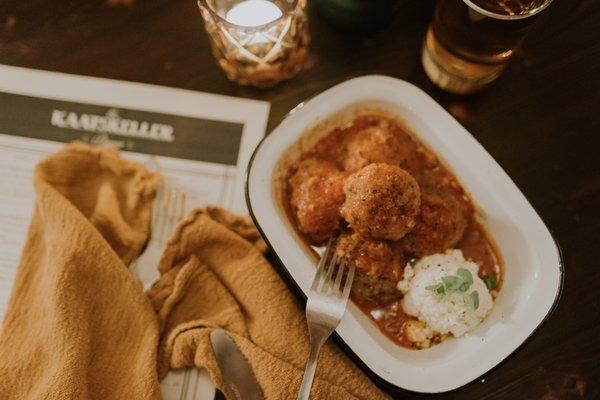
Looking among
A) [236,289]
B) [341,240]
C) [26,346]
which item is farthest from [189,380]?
[341,240]

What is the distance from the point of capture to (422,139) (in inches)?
48.3

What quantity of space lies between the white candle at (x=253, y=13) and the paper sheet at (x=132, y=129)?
0.20 meters

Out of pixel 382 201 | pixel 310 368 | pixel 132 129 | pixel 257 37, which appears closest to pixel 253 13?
pixel 257 37

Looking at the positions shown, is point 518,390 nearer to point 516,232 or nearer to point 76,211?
point 516,232

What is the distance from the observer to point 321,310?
105 centimetres

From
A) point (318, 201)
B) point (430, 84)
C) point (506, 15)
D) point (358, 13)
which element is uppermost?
point (506, 15)

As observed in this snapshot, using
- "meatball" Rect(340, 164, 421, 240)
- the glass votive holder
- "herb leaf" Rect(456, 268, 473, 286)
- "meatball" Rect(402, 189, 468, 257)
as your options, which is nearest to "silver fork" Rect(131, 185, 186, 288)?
the glass votive holder

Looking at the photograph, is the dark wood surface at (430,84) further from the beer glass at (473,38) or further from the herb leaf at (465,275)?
the herb leaf at (465,275)

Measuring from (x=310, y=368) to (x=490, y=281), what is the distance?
1.48 feet

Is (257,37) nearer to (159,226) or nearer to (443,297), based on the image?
(159,226)

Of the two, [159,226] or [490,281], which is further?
[159,226]

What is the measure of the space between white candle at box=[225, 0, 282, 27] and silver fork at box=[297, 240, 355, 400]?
1.95 feet

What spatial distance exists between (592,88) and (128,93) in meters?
1.19

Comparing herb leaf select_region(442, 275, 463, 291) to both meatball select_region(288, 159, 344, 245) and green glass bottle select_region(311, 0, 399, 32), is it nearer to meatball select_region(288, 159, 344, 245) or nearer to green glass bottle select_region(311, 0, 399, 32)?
meatball select_region(288, 159, 344, 245)
